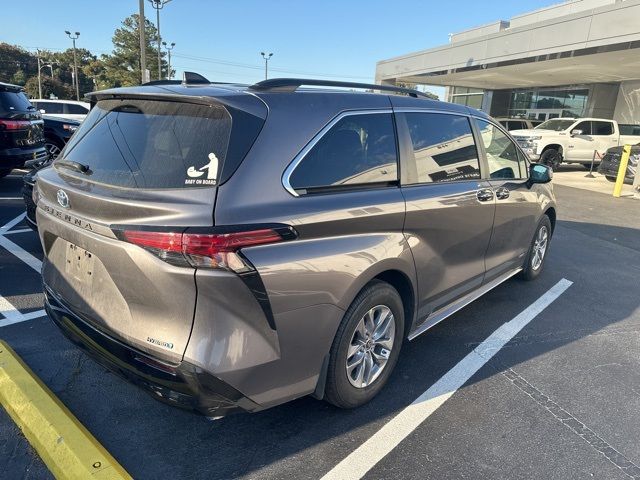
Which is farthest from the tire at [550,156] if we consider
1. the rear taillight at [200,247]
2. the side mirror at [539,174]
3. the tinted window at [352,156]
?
the rear taillight at [200,247]

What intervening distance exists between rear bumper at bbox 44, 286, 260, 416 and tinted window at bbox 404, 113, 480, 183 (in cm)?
181

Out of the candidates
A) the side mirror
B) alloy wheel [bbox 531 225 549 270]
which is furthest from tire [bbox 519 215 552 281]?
the side mirror

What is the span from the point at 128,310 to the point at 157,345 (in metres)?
0.24

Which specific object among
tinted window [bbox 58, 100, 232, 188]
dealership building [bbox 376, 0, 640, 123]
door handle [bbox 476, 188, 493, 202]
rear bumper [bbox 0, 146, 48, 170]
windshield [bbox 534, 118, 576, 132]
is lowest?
rear bumper [bbox 0, 146, 48, 170]

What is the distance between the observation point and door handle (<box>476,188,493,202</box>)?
3.66m

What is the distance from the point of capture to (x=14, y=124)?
8266mm

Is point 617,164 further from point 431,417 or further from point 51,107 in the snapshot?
point 51,107

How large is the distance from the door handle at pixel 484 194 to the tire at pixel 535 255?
145 cm

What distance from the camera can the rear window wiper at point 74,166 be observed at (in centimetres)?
250

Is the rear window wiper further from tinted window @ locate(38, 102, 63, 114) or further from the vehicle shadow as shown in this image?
tinted window @ locate(38, 102, 63, 114)

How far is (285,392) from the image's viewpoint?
7.57 feet

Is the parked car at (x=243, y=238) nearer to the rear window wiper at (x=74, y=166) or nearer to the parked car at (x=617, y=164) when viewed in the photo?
the rear window wiper at (x=74, y=166)

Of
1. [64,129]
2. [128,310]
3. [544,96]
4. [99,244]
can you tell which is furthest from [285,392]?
[544,96]

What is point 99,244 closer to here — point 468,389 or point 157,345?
point 157,345
